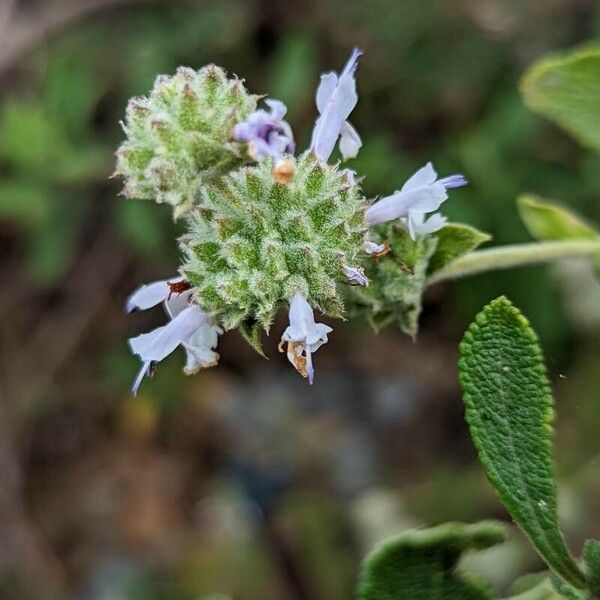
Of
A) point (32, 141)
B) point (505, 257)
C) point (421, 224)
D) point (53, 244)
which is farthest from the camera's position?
point (53, 244)

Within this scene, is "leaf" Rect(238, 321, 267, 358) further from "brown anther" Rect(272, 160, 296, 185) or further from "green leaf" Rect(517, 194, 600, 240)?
"green leaf" Rect(517, 194, 600, 240)

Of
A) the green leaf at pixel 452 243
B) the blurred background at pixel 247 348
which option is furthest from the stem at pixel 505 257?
the blurred background at pixel 247 348

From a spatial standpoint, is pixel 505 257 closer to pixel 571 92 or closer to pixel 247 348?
pixel 571 92

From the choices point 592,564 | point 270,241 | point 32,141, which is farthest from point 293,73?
point 592,564

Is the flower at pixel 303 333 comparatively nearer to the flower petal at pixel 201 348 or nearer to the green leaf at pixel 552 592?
the flower petal at pixel 201 348

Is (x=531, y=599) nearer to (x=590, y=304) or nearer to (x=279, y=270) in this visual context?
(x=279, y=270)
